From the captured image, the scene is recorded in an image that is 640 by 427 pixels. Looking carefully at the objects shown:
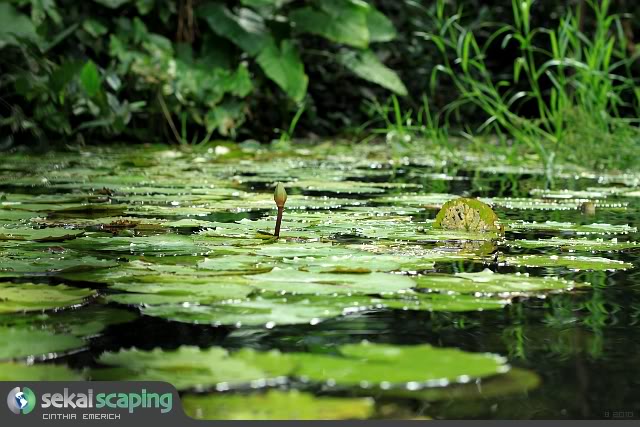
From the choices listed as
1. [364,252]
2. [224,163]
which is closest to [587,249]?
[364,252]

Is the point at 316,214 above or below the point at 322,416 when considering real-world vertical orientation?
below

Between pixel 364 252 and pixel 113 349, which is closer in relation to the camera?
pixel 113 349

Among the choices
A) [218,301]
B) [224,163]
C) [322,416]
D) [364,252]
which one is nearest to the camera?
[322,416]

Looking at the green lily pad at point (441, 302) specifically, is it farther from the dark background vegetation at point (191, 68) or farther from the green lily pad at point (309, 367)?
the dark background vegetation at point (191, 68)

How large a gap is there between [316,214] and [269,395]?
45.8 inches

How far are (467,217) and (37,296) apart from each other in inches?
32.9

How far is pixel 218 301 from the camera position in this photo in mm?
1002

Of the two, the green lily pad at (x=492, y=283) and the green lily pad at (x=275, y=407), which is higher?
the green lily pad at (x=275, y=407)

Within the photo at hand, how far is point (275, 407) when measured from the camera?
0.67 metres

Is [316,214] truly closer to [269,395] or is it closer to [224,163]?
[269,395]

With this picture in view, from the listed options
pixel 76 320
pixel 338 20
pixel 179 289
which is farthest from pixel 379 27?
pixel 76 320

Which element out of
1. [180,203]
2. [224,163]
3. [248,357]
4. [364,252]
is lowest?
[224,163]

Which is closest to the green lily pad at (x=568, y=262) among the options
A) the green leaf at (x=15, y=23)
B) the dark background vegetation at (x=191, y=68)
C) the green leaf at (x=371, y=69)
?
the dark background vegetation at (x=191, y=68)

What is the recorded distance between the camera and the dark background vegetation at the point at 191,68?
13.0 ft
